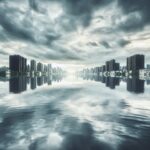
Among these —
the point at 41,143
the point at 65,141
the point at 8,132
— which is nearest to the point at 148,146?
the point at 65,141

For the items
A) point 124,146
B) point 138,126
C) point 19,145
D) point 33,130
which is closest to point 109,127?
point 138,126

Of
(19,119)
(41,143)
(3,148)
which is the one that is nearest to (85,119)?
(19,119)

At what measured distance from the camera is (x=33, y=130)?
11.9 metres

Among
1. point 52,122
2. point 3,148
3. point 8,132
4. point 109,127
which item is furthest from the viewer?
point 52,122

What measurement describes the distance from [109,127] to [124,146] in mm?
3076

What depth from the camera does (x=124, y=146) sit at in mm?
9555

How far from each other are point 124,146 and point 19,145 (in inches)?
179

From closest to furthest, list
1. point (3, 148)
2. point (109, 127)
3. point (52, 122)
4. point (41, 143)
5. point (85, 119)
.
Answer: point (3, 148) → point (41, 143) → point (109, 127) → point (52, 122) → point (85, 119)

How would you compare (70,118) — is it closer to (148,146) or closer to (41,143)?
(41,143)

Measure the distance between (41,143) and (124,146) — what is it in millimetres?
3641

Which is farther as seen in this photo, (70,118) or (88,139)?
(70,118)

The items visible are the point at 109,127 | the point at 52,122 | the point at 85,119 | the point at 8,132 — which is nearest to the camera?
the point at 8,132

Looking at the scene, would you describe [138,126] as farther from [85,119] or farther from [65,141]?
[65,141]

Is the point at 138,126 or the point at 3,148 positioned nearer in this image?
the point at 3,148
